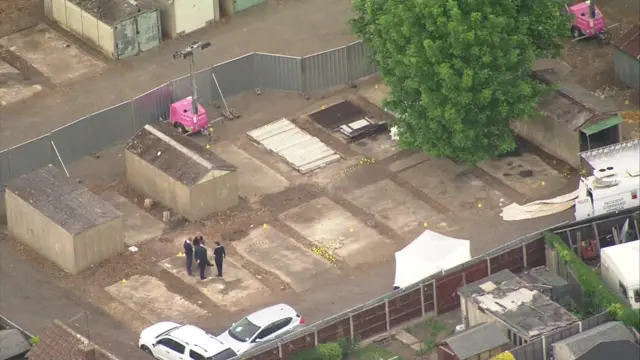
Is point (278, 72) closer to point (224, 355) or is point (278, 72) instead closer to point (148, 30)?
point (148, 30)

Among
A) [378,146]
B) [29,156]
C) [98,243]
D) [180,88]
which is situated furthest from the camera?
[180,88]

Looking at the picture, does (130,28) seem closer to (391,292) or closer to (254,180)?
(254,180)

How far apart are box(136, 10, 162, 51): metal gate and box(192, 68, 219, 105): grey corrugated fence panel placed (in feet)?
16.3

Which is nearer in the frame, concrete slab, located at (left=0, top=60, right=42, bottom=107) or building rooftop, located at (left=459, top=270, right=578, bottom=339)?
building rooftop, located at (left=459, top=270, right=578, bottom=339)

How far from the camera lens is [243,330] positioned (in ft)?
250

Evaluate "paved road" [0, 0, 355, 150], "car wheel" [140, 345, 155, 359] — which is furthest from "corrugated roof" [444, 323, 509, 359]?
"paved road" [0, 0, 355, 150]

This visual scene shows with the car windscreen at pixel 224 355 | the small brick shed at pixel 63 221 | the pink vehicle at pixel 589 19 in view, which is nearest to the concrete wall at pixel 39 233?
the small brick shed at pixel 63 221

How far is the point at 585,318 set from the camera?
75.9 m

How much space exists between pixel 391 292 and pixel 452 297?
225 centimetres

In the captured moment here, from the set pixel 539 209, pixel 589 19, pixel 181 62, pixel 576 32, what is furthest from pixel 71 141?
pixel 589 19

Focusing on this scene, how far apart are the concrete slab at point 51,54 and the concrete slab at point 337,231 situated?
14798 mm

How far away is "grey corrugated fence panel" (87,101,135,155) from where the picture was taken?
88625 mm

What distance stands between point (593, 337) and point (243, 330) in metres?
12.4

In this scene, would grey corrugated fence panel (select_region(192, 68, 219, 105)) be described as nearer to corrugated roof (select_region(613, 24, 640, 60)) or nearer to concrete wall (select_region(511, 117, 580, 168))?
concrete wall (select_region(511, 117, 580, 168))
